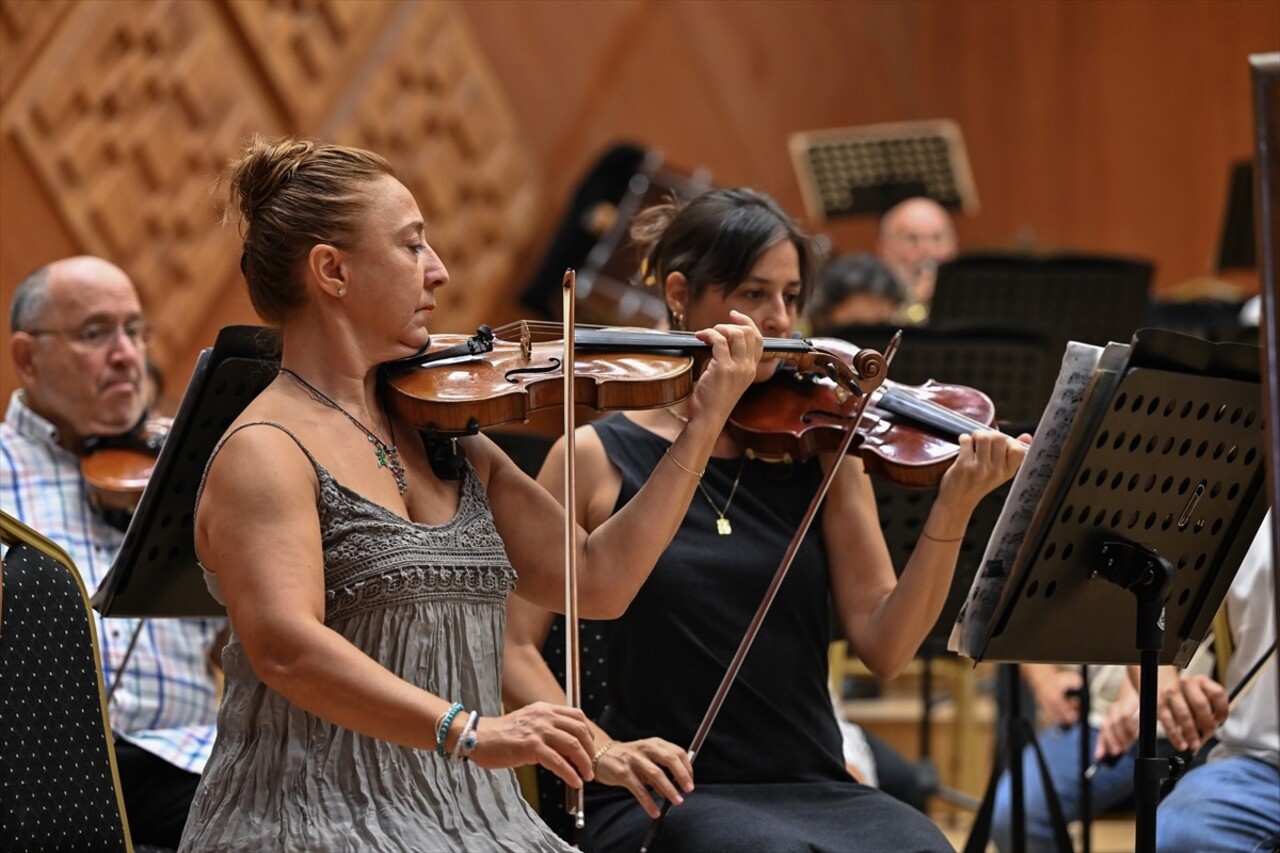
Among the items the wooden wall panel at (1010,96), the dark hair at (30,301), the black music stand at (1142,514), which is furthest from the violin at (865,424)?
the wooden wall panel at (1010,96)

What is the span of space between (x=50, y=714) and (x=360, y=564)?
21.3 inches

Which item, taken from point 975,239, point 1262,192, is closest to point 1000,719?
point 1262,192

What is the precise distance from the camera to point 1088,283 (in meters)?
4.24

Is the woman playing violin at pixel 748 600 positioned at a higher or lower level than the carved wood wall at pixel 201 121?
lower

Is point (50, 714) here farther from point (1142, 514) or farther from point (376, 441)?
point (1142, 514)

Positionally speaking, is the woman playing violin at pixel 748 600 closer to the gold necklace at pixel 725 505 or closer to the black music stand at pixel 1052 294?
the gold necklace at pixel 725 505

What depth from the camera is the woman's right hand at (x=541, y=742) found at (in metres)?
1.53

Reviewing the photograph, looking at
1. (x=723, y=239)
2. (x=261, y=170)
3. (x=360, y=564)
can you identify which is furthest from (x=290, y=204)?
(x=723, y=239)

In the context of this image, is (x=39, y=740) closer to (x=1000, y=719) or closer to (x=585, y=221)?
(x=1000, y=719)

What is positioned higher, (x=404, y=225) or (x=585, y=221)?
(x=585, y=221)

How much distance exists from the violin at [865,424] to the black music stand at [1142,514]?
0.27m

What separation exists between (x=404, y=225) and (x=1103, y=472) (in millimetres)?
911

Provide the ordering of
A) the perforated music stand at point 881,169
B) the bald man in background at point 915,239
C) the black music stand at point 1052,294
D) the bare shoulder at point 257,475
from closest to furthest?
the bare shoulder at point 257,475, the black music stand at point 1052,294, the bald man in background at point 915,239, the perforated music stand at point 881,169

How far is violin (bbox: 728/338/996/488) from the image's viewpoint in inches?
88.9
